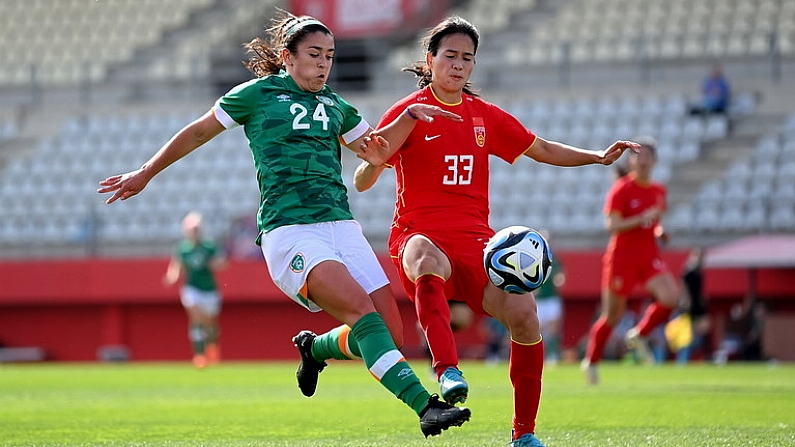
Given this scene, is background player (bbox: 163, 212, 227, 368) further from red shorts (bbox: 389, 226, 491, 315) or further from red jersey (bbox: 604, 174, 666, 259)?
red shorts (bbox: 389, 226, 491, 315)

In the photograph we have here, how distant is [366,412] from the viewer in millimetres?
10117

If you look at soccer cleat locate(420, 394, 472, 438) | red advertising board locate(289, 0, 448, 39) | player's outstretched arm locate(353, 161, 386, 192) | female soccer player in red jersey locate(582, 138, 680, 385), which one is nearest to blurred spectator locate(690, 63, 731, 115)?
red advertising board locate(289, 0, 448, 39)

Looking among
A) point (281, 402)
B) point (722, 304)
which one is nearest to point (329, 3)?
point (722, 304)

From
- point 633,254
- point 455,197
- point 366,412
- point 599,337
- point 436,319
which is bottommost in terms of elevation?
point 366,412

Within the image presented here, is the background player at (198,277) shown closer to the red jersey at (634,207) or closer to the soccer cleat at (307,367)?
the red jersey at (634,207)

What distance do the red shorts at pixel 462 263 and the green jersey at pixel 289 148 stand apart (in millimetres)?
568

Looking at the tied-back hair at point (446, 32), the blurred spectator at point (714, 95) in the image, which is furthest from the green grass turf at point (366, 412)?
the blurred spectator at point (714, 95)

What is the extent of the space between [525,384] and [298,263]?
1334 millimetres

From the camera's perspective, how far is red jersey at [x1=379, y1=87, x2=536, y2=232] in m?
7.38

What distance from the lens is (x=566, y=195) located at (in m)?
23.3

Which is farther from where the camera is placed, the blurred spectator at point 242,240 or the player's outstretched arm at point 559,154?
the blurred spectator at point 242,240

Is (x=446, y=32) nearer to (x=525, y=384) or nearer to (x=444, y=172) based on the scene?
(x=444, y=172)

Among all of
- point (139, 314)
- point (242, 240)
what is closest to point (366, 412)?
point (242, 240)

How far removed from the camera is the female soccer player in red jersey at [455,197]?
22.7 ft
